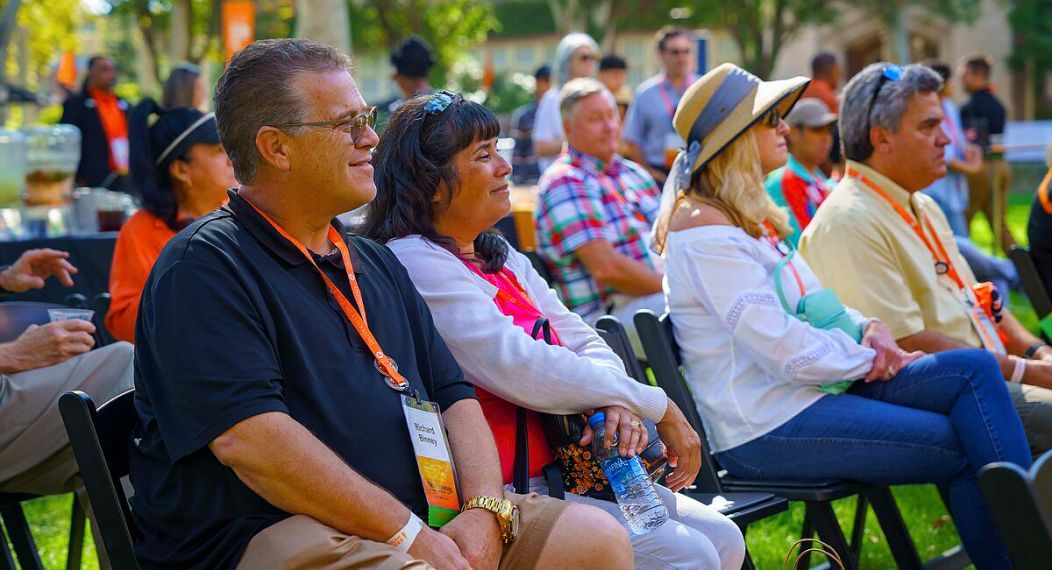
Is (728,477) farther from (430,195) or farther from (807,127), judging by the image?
(807,127)

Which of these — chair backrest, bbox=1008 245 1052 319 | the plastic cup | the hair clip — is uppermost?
the hair clip

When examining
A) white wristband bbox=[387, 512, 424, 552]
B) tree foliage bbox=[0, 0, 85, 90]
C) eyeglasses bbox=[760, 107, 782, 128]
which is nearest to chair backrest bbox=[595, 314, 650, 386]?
eyeglasses bbox=[760, 107, 782, 128]

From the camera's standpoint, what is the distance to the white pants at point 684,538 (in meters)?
2.85

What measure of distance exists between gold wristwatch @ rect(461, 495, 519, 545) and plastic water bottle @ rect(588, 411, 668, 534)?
1.43 feet

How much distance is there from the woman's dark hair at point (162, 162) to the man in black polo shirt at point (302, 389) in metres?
1.73

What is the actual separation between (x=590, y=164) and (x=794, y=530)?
2.08 metres

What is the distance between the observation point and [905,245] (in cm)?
435

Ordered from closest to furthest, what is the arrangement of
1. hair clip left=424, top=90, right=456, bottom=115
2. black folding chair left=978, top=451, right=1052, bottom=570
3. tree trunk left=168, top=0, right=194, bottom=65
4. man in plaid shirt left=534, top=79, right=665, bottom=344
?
black folding chair left=978, top=451, right=1052, bottom=570
hair clip left=424, top=90, right=456, bottom=115
man in plaid shirt left=534, top=79, right=665, bottom=344
tree trunk left=168, top=0, right=194, bottom=65

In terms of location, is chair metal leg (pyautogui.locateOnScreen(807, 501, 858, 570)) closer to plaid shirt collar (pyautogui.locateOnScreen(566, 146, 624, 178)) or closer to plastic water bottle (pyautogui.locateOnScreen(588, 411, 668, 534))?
plastic water bottle (pyautogui.locateOnScreen(588, 411, 668, 534))

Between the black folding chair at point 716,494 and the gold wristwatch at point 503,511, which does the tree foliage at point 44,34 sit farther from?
the gold wristwatch at point 503,511

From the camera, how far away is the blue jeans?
11.4ft

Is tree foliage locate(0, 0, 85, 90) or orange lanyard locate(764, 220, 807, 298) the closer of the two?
orange lanyard locate(764, 220, 807, 298)

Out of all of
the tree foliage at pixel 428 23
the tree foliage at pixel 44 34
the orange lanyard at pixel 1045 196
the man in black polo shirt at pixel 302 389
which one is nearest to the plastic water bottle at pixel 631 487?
the man in black polo shirt at pixel 302 389

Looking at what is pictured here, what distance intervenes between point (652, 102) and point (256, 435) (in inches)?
299
